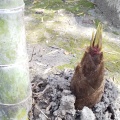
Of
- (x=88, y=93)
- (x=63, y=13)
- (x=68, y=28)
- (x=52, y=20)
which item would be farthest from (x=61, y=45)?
(x=88, y=93)

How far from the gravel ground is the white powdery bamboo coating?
0.58 feet

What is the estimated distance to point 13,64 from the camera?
5.27ft

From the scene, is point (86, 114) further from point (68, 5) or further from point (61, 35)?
point (68, 5)

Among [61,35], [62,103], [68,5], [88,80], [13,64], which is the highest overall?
[13,64]

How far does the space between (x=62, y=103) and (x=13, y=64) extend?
55cm

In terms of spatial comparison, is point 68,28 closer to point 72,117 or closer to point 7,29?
point 72,117

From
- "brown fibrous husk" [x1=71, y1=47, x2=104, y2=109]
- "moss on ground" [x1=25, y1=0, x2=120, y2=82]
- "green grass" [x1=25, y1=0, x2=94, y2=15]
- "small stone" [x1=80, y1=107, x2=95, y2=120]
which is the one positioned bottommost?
"moss on ground" [x1=25, y1=0, x2=120, y2=82]

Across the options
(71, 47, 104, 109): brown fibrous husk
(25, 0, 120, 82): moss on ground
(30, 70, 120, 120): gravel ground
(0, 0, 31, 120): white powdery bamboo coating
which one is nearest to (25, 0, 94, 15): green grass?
(25, 0, 120, 82): moss on ground

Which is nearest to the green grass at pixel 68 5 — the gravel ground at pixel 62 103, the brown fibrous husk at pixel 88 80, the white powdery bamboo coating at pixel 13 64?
the gravel ground at pixel 62 103

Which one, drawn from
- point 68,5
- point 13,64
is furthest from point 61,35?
point 13,64

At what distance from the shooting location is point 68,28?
4117 mm

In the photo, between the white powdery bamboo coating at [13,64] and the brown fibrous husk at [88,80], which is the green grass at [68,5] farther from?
the white powdery bamboo coating at [13,64]

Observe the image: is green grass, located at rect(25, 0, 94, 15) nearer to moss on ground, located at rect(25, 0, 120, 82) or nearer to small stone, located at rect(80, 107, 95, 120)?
moss on ground, located at rect(25, 0, 120, 82)

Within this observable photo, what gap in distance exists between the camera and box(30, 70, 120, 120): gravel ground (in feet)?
6.44
